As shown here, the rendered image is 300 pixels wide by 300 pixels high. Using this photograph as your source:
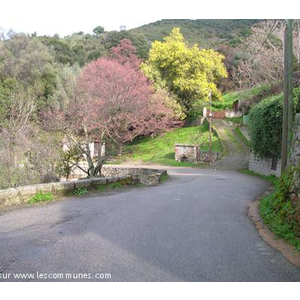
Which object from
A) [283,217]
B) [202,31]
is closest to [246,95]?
[283,217]

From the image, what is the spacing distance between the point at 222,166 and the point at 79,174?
1224 cm

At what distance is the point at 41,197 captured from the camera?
8859 millimetres

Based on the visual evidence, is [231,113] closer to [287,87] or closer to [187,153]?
[187,153]

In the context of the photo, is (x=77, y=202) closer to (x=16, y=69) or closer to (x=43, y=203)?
(x=43, y=203)

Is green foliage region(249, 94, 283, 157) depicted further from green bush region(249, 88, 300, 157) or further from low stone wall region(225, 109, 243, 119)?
low stone wall region(225, 109, 243, 119)

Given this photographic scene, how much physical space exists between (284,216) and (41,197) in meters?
6.19

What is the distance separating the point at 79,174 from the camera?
68.7ft

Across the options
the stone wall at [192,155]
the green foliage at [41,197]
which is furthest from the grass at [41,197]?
the stone wall at [192,155]

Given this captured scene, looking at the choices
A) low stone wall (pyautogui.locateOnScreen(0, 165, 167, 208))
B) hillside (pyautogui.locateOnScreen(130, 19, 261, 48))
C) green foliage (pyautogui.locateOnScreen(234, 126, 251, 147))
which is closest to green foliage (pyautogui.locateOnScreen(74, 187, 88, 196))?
low stone wall (pyautogui.locateOnScreen(0, 165, 167, 208))

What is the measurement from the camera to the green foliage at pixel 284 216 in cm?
574

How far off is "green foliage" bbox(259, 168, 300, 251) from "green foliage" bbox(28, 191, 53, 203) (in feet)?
18.7

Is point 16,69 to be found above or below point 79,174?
above

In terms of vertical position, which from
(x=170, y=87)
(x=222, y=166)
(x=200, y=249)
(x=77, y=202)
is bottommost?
(x=222, y=166)

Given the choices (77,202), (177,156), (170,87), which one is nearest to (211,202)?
(77,202)
